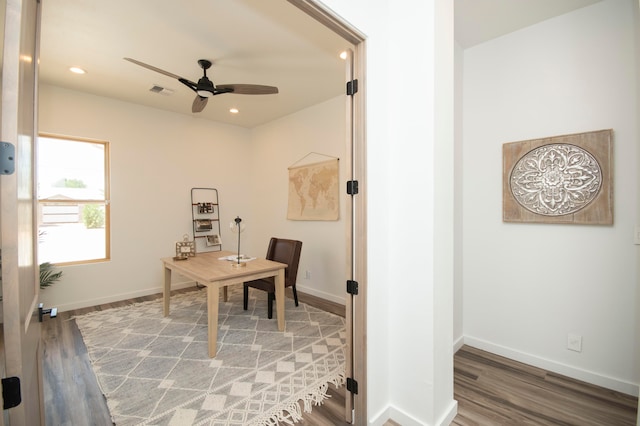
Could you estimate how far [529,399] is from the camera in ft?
6.48

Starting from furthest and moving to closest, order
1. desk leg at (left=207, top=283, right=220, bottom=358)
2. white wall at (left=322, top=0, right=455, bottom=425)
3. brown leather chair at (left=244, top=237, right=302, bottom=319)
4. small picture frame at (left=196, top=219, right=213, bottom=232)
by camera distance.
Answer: small picture frame at (left=196, top=219, right=213, bottom=232)
brown leather chair at (left=244, top=237, right=302, bottom=319)
desk leg at (left=207, top=283, right=220, bottom=358)
white wall at (left=322, top=0, right=455, bottom=425)

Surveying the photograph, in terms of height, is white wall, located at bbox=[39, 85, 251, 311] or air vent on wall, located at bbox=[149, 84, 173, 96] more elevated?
air vent on wall, located at bbox=[149, 84, 173, 96]

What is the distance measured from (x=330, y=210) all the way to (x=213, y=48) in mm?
2408

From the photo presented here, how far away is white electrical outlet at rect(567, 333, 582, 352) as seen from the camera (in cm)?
220

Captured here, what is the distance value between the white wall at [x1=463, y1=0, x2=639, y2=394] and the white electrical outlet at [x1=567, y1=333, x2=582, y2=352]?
1.2 inches

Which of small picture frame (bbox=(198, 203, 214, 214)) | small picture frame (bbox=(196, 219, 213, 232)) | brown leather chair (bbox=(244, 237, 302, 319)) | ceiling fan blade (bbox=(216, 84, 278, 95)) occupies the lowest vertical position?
brown leather chair (bbox=(244, 237, 302, 319))

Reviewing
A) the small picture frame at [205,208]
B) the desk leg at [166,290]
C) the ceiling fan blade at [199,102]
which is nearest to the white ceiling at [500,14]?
the ceiling fan blade at [199,102]

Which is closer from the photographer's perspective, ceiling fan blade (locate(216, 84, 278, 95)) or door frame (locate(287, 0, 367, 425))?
door frame (locate(287, 0, 367, 425))

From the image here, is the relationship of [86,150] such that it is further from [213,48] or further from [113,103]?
[213,48]

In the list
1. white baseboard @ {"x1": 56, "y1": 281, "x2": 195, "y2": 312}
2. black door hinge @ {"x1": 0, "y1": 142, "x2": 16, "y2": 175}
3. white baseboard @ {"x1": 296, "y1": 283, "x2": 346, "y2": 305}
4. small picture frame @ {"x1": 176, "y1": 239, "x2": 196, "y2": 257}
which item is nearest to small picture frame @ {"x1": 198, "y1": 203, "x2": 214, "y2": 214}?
white baseboard @ {"x1": 56, "y1": 281, "x2": 195, "y2": 312}

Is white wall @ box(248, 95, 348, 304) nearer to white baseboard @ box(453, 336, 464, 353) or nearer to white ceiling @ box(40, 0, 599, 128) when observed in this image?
white ceiling @ box(40, 0, 599, 128)

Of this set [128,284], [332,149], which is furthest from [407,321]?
[128,284]

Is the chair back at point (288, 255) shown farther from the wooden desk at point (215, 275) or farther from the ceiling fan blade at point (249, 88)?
the ceiling fan blade at point (249, 88)

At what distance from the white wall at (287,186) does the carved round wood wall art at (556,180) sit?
74.3 inches
